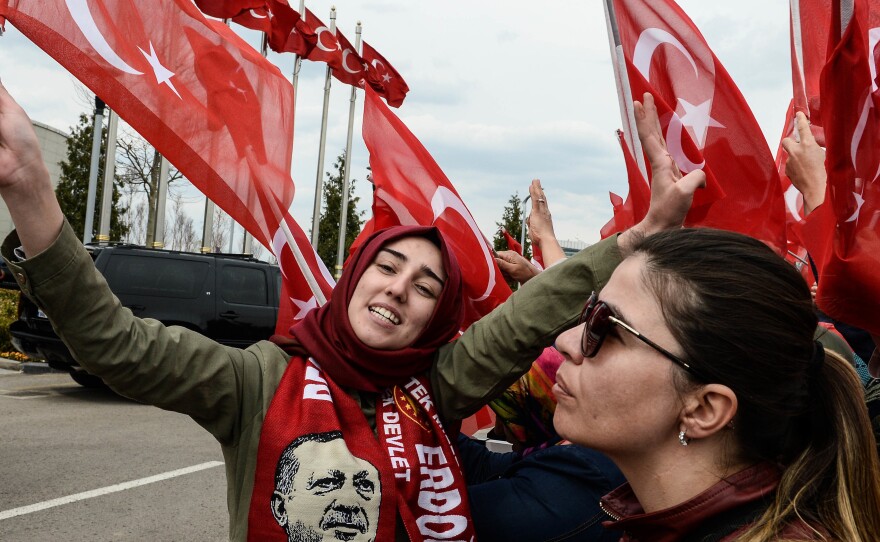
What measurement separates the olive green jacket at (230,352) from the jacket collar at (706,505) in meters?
0.74

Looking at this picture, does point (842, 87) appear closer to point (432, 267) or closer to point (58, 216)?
point (432, 267)

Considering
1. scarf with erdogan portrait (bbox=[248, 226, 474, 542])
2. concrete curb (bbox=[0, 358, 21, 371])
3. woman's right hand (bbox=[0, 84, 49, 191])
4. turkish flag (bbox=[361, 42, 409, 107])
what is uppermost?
turkish flag (bbox=[361, 42, 409, 107])

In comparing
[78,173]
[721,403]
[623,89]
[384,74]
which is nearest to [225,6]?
A: [384,74]

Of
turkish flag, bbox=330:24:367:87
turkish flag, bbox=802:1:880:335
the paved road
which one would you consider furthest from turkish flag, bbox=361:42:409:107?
turkish flag, bbox=802:1:880:335

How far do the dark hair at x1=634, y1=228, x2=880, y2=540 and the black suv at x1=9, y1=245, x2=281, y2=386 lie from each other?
9356 mm

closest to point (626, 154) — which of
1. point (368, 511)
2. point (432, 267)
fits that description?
point (432, 267)

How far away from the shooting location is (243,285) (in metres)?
11.3

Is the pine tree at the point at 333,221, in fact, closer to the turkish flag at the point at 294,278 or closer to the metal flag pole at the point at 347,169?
the metal flag pole at the point at 347,169

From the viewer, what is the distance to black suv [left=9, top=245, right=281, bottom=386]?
33.0ft

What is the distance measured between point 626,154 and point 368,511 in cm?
182

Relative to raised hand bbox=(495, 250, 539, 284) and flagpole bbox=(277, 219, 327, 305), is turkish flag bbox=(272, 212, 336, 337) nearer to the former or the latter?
flagpole bbox=(277, 219, 327, 305)

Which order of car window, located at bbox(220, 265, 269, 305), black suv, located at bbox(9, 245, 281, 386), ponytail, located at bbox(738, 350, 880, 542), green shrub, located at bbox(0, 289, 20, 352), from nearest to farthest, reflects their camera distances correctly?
ponytail, located at bbox(738, 350, 880, 542)
black suv, located at bbox(9, 245, 281, 386)
car window, located at bbox(220, 265, 269, 305)
green shrub, located at bbox(0, 289, 20, 352)

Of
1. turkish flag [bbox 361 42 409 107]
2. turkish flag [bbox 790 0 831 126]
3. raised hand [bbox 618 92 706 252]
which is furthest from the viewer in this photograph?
turkish flag [bbox 361 42 409 107]

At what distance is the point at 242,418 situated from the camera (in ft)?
6.77
